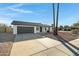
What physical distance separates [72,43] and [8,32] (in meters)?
3.03

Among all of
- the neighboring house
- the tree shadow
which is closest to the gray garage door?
the neighboring house

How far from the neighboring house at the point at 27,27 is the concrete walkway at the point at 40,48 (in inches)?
23.6

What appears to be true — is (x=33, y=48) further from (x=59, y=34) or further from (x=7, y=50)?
(x=59, y=34)

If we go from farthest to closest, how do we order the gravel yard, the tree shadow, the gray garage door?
the gray garage door
the tree shadow
the gravel yard

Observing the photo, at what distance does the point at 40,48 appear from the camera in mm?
5672

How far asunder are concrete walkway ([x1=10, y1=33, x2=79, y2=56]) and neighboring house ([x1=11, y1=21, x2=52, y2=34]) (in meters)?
0.60

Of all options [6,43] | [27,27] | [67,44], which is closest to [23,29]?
[27,27]

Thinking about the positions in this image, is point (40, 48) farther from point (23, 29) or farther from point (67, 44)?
point (67, 44)

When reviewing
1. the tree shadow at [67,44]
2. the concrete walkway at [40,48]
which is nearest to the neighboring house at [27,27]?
the concrete walkway at [40,48]

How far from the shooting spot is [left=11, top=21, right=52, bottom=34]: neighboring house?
5621 millimetres

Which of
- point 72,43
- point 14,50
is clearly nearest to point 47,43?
point 72,43

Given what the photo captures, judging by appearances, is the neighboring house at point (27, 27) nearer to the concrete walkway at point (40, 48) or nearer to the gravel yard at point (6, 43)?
the gravel yard at point (6, 43)

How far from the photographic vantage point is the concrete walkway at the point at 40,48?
5148 mm

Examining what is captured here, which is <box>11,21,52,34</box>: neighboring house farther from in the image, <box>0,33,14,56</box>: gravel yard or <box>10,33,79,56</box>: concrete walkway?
<box>10,33,79,56</box>: concrete walkway
